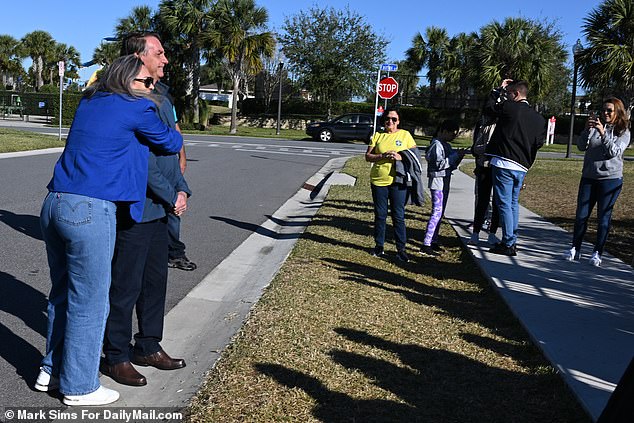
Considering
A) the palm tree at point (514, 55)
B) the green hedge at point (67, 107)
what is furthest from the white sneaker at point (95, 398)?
the green hedge at point (67, 107)

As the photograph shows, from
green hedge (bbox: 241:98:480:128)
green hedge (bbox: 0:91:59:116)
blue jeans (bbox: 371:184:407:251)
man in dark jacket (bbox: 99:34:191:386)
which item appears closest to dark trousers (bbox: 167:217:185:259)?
blue jeans (bbox: 371:184:407:251)

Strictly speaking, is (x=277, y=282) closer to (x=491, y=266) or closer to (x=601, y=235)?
(x=491, y=266)

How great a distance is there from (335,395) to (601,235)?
4675mm

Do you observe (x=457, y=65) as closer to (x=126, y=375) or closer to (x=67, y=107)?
(x=67, y=107)

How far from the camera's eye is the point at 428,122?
1793 inches

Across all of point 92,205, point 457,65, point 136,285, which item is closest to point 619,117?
point 136,285

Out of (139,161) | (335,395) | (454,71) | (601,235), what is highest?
(454,71)

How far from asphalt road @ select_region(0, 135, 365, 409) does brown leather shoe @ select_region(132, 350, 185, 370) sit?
0.60 metres

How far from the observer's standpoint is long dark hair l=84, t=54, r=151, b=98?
3.63 metres

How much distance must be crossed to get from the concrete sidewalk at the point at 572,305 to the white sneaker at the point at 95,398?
8.25 feet

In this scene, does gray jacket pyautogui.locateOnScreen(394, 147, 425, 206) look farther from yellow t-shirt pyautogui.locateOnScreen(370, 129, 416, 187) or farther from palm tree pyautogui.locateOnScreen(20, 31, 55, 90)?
palm tree pyautogui.locateOnScreen(20, 31, 55, 90)

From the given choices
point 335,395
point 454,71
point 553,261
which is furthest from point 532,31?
point 335,395

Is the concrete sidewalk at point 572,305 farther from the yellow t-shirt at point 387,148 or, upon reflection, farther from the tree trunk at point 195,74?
the tree trunk at point 195,74

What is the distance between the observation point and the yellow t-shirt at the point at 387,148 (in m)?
7.58
